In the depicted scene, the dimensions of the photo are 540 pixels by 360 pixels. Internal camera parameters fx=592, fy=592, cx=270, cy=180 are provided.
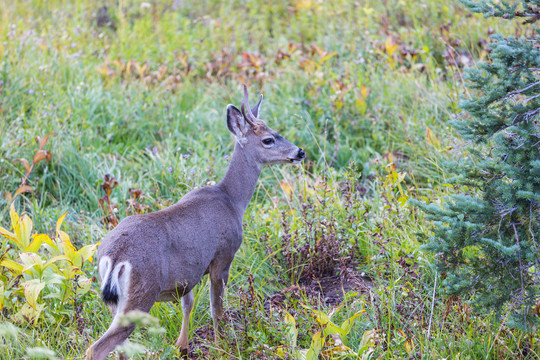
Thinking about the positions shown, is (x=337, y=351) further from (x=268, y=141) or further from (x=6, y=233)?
(x=6, y=233)

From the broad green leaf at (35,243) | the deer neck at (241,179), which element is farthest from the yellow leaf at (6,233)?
the deer neck at (241,179)

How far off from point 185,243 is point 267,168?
3.04 m

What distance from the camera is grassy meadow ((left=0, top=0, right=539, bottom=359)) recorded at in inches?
152

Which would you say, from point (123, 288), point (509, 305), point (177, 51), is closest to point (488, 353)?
point (509, 305)

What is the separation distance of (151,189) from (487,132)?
3.54 meters

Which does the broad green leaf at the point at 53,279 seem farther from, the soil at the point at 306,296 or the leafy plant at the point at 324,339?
the leafy plant at the point at 324,339

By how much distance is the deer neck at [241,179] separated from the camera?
4750 millimetres

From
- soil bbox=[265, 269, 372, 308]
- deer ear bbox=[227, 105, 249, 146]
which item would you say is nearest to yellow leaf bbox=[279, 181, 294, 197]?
deer ear bbox=[227, 105, 249, 146]

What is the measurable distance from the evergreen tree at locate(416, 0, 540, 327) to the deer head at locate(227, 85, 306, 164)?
166cm

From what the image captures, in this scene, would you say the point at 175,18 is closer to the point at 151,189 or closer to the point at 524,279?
the point at 151,189

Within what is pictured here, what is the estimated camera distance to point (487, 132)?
3459mm

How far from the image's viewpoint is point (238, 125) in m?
4.96

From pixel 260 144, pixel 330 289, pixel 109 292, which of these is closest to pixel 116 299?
pixel 109 292

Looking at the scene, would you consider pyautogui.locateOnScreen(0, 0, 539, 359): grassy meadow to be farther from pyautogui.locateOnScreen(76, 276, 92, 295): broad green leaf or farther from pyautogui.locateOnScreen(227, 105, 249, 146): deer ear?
pyautogui.locateOnScreen(227, 105, 249, 146): deer ear
